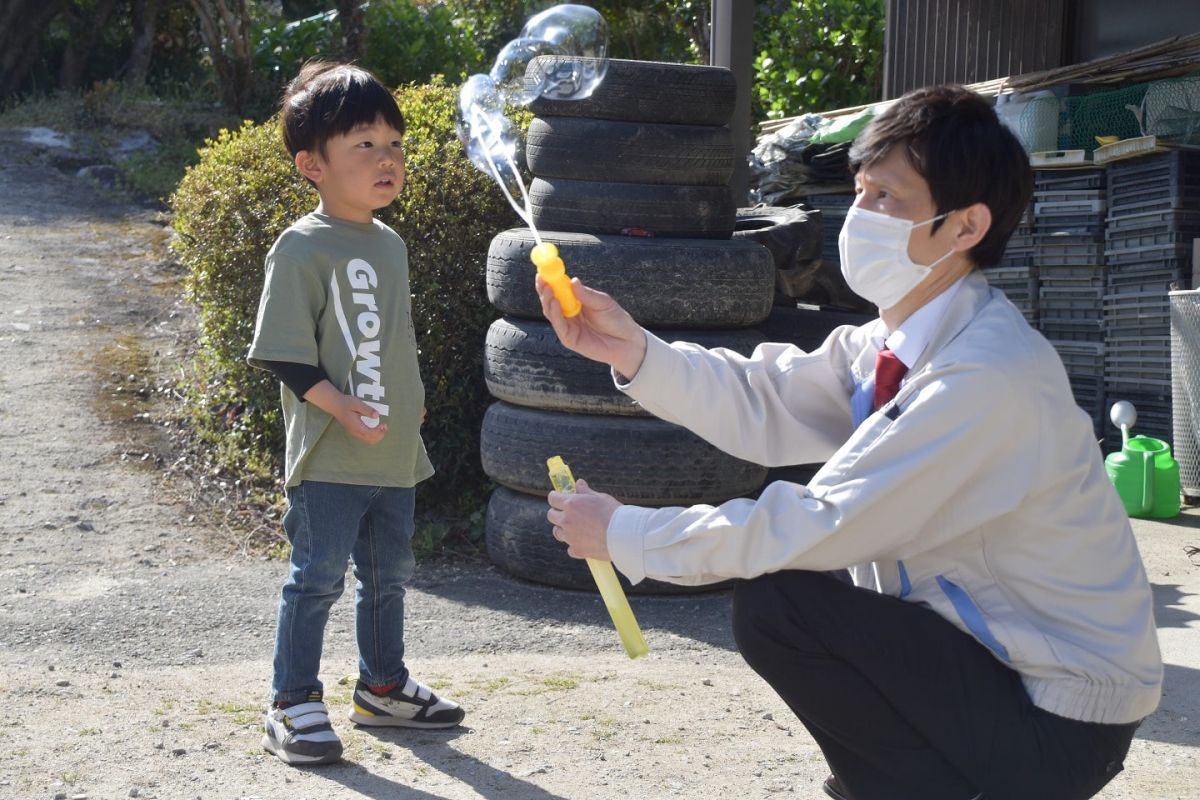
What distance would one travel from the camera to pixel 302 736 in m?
3.40

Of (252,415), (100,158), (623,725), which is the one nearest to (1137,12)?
(252,415)

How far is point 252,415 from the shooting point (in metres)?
6.52

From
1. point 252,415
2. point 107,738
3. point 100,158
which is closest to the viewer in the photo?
point 107,738

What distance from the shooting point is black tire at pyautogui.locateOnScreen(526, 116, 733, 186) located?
500 cm

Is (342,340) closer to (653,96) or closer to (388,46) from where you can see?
(653,96)

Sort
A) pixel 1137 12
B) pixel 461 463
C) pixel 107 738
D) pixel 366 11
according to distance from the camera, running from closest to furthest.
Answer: pixel 107 738 < pixel 461 463 < pixel 1137 12 < pixel 366 11

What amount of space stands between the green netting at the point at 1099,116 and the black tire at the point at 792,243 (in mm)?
2137

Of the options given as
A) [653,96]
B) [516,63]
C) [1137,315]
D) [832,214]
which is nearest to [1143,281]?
[1137,315]

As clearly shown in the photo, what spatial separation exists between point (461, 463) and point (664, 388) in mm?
3112

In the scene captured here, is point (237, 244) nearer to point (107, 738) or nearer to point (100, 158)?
point (107, 738)

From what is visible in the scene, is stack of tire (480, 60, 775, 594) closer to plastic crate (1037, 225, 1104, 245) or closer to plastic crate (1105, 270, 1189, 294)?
plastic crate (1105, 270, 1189, 294)

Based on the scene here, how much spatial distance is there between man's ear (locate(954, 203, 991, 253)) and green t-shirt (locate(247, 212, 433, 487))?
1.60 meters

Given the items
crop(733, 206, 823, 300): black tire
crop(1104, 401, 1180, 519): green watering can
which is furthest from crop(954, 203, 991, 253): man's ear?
crop(1104, 401, 1180, 519): green watering can

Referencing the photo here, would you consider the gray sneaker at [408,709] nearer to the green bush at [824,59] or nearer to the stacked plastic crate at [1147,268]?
the stacked plastic crate at [1147,268]
